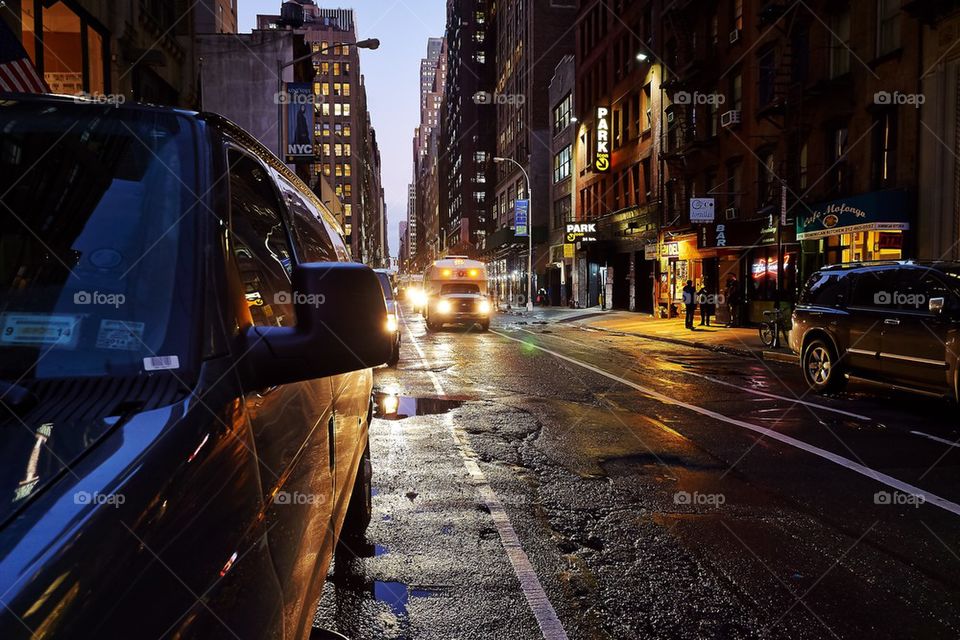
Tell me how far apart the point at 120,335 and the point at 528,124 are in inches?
2738

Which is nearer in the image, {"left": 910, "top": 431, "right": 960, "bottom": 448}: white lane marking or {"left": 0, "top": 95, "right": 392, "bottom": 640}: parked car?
{"left": 0, "top": 95, "right": 392, "bottom": 640}: parked car

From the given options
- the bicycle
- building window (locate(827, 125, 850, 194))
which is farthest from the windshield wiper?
building window (locate(827, 125, 850, 194))

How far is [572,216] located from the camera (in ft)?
173

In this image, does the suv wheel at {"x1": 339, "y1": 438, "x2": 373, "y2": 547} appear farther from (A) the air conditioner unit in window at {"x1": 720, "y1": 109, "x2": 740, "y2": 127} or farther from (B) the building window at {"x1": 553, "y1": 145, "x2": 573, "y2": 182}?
(B) the building window at {"x1": 553, "y1": 145, "x2": 573, "y2": 182}

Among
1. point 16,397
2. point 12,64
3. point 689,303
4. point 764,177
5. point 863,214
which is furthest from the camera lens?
point 764,177

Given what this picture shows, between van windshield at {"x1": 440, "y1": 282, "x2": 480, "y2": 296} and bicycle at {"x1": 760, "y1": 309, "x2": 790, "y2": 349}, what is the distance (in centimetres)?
1297

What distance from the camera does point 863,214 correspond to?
1995 cm

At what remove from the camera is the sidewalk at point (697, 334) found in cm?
1853

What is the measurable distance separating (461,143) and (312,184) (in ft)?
262

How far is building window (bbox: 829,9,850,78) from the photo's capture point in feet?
73.2

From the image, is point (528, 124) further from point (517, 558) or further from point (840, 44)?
point (517, 558)

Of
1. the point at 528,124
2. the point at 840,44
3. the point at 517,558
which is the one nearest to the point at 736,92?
the point at 840,44

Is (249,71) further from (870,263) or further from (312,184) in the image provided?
(870,263)

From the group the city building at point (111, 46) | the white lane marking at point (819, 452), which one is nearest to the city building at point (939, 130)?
the white lane marking at point (819, 452)
